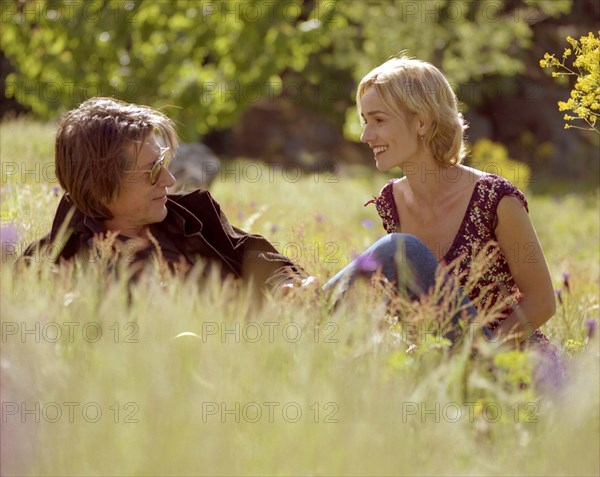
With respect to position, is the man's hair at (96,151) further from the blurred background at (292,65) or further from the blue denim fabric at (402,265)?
the blurred background at (292,65)

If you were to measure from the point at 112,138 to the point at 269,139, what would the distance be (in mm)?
18768

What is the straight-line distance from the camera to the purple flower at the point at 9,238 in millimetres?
3290

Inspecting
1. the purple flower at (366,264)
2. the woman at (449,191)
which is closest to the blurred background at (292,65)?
the woman at (449,191)

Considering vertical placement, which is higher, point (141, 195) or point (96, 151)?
point (96, 151)

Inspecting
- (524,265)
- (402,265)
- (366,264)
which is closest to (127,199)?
(366,264)

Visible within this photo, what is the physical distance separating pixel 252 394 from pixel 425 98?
6.37ft

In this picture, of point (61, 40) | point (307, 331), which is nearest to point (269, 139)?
point (61, 40)

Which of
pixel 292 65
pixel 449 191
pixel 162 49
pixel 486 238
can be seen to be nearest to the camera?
pixel 486 238

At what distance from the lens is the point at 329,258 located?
4.43m

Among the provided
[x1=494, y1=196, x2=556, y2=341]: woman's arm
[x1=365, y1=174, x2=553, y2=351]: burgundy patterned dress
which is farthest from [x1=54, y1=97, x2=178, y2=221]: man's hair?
[x1=494, y1=196, x2=556, y2=341]: woman's arm

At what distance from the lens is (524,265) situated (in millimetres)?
3611

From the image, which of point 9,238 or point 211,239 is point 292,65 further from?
point 9,238

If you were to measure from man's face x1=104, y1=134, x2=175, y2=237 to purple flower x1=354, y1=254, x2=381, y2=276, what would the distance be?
2.82 ft

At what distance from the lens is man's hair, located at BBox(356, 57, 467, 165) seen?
12.3 feet
